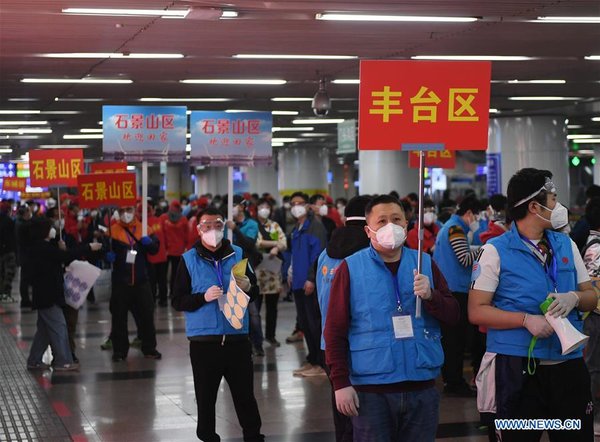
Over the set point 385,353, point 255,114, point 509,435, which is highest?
point 255,114

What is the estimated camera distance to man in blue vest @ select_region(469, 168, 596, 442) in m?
5.94

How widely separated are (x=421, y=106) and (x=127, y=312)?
29.6 feet

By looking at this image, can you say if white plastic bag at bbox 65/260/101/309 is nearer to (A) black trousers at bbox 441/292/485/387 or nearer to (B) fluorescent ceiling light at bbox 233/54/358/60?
(B) fluorescent ceiling light at bbox 233/54/358/60

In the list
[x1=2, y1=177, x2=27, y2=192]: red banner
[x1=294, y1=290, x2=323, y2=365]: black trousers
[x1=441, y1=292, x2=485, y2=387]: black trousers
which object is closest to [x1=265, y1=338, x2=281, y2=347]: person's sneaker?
[x1=294, y1=290, x2=323, y2=365]: black trousers

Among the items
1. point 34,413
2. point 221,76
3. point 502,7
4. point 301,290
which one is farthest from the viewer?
point 221,76

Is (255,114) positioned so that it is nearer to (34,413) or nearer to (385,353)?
(34,413)

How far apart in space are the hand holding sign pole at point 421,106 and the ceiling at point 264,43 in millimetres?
4962

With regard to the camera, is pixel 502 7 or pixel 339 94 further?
pixel 339 94

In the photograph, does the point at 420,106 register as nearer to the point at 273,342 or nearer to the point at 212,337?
the point at 212,337

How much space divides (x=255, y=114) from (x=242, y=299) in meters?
7.91

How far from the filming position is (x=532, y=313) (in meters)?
5.98

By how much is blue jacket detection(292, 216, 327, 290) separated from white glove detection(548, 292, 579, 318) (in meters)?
7.65

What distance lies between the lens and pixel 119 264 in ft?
47.9

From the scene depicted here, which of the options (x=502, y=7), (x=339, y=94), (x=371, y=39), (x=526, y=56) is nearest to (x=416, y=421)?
(x=502, y=7)
